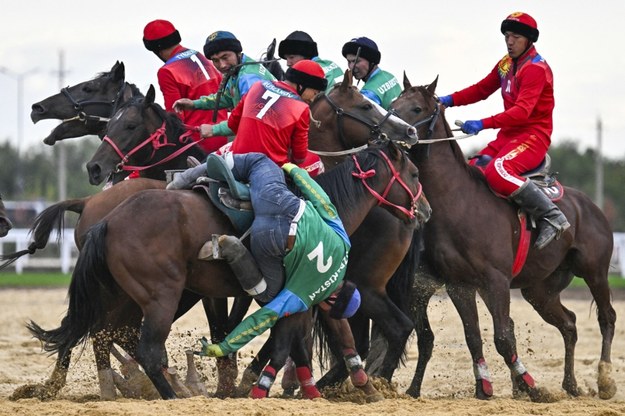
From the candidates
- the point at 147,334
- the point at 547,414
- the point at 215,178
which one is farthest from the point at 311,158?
the point at 547,414

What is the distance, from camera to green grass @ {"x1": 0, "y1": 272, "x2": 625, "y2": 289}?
955 inches

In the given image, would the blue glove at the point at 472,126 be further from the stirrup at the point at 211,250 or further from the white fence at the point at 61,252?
the white fence at the point at 61,252

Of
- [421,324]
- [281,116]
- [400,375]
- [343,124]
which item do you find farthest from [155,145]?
[400,375]

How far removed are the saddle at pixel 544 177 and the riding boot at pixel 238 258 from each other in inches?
121

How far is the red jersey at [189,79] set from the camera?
10234 mm

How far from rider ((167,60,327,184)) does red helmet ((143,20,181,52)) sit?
83.4 inches

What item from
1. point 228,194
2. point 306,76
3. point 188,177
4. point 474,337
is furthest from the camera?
point 474,337

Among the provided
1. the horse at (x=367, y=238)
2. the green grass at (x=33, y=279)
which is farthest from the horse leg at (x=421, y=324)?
the green grass at (x=33, y=279)

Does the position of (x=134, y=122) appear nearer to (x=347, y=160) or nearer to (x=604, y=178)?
(x=347, y=160)

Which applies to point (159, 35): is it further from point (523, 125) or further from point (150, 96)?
point (523, 125)

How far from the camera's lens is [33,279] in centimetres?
2608

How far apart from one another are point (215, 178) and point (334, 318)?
4.53 feet

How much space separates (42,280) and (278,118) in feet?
59.8

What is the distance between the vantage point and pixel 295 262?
8.10 m
